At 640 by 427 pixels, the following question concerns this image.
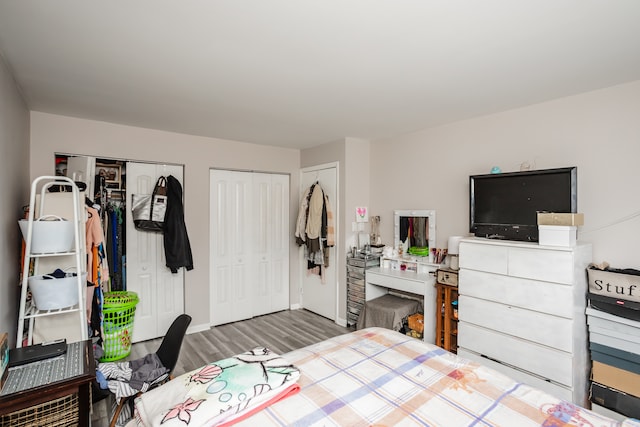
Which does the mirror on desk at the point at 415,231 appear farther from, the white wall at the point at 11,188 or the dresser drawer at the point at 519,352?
the white wall at the point at 11,188

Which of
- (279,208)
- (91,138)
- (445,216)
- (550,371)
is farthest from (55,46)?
(550,371)

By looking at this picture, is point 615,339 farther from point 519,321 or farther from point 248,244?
point 248,244

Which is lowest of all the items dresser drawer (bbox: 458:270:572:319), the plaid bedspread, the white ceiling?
the plaid bedspread

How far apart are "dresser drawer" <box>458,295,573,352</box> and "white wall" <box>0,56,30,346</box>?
3390 millimetres

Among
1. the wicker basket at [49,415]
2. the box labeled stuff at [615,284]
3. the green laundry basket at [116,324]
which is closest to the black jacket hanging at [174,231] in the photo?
the green laundry basket at [116,324]

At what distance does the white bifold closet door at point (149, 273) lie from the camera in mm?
3475

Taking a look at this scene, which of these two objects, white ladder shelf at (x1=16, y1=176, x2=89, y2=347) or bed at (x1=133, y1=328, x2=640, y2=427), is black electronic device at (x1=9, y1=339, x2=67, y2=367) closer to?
white ladder shelf at (x1=16, y1=176, x2=89, y2=347)

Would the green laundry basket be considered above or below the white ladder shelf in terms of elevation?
below

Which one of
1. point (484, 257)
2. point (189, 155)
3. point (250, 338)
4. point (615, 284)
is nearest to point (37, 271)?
point (189, 155)

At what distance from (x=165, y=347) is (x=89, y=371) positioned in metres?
0.74

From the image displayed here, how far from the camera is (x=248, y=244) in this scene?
14.0 ft

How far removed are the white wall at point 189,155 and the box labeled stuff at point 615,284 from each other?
3.44 m

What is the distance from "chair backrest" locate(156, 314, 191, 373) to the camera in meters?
2.11

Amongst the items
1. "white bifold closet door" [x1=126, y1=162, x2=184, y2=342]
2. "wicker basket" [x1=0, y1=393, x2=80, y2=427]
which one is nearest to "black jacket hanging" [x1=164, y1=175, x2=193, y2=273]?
"white bifold closet door" [x1=126, y1=162, x2=184, y2=342]
